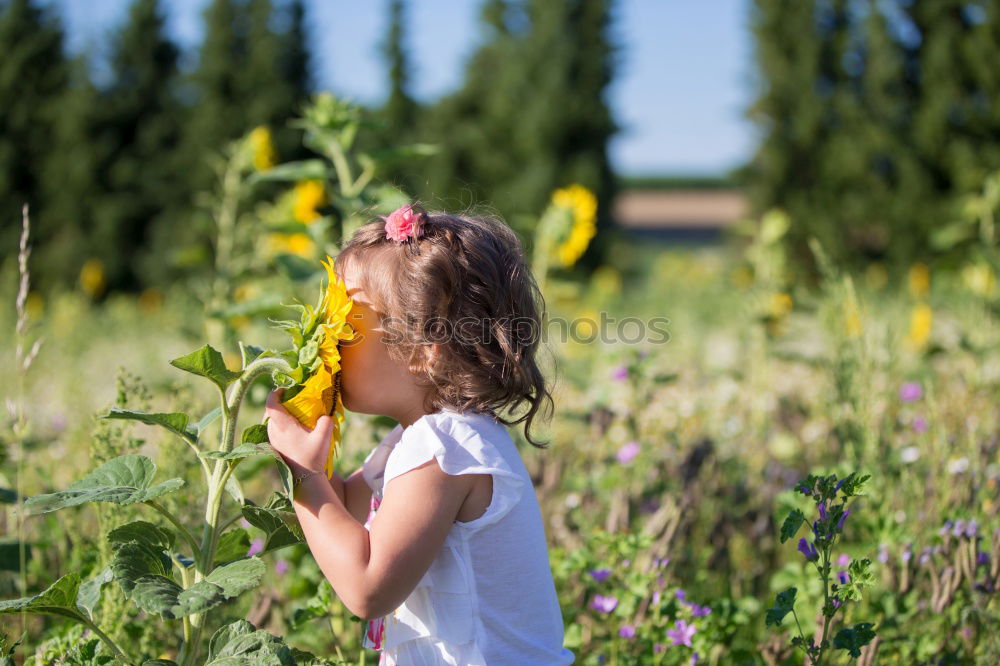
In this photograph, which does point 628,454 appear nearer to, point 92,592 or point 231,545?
point 231,545

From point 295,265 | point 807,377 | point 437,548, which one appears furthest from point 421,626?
point 807,377

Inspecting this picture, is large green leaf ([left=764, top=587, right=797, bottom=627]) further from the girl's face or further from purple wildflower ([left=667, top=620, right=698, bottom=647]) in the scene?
the girl's face

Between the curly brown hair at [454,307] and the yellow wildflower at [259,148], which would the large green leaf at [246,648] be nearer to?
the curly brown hair at [454,307]

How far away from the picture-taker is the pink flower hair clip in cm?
134

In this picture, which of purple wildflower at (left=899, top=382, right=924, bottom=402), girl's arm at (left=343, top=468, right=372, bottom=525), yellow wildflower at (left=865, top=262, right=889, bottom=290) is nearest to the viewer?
girl's arm at (left=343, top=468, right=372, bottom=525)

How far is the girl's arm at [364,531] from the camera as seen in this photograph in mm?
1181

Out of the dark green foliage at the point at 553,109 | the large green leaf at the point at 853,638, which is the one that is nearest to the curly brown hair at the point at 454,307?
the large green leaf at the point at 853,638

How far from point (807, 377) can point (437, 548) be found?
11.6 feet

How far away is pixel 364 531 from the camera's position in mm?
1211

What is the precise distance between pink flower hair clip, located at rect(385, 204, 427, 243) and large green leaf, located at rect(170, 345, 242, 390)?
1.07ft

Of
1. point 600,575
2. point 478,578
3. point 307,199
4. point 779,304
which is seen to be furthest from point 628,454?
point 307,199

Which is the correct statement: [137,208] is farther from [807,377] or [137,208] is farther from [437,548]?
[437,548]

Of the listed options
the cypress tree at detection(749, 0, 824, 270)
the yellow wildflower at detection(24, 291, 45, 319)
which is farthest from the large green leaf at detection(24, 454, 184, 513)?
the cypress tree at detection(749, 0, 824, 270)

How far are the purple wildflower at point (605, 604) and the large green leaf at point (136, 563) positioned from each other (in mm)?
781
